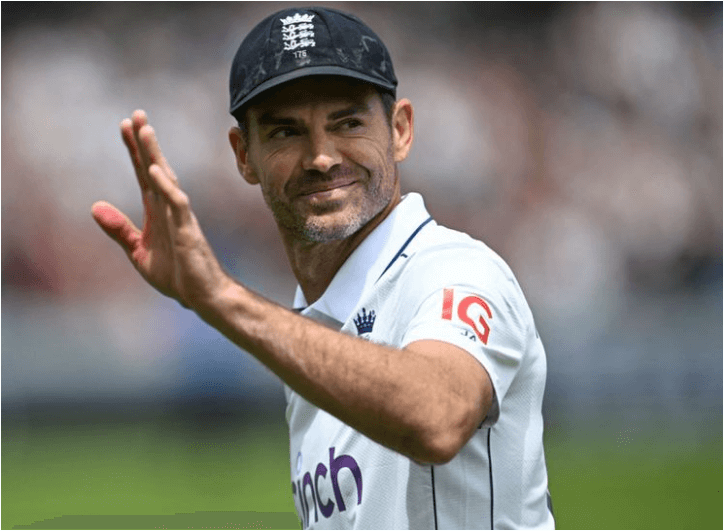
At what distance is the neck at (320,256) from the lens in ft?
8.64

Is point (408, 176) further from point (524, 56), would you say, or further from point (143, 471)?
point (143, 471)

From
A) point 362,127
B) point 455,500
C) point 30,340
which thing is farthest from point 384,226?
point 30,340

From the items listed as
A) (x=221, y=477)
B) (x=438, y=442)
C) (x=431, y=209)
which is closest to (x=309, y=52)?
(x=438, y=442)

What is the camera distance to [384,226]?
2580 millimetres

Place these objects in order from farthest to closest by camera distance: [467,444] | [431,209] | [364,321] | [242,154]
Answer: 1. [431,209]
2. [242,154]
3. [364,321]
4. [467,444]

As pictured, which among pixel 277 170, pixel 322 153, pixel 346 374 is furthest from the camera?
pixel 277 170

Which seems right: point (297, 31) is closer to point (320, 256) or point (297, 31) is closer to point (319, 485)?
point (320, 256)

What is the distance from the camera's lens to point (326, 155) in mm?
2467

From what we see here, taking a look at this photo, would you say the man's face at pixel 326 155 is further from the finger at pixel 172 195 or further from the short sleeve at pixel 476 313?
the finger at pixel 172 195

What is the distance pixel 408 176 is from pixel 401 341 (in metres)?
6.37

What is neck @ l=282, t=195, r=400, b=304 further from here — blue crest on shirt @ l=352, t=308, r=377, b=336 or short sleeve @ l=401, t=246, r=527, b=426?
short sleeve @ l=401, t=246, r=527, b=426

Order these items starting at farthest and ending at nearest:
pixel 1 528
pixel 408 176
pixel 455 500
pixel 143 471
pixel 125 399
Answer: pixel 408 176
pixel 125 399
pixel 143 471
pixel 1 528
pixel 455 500

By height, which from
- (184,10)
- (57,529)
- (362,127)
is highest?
(184,10)

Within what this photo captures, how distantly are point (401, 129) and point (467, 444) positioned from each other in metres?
1.01
